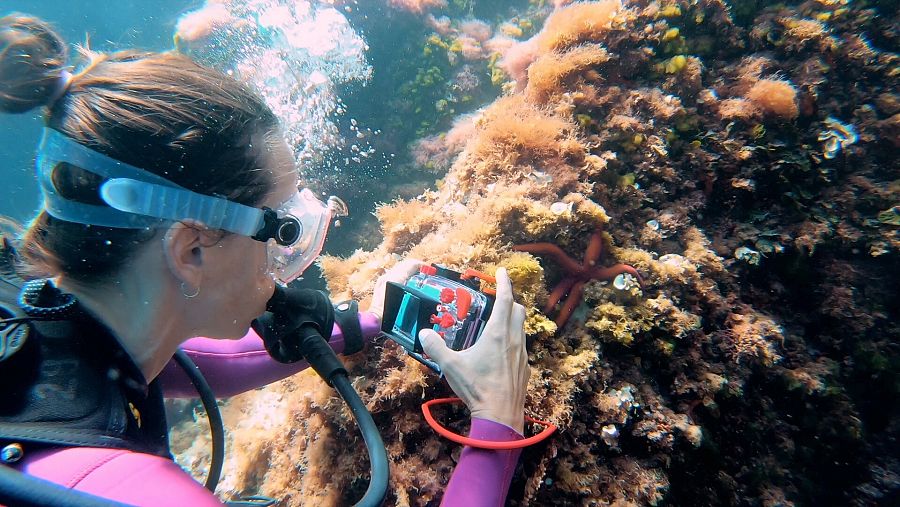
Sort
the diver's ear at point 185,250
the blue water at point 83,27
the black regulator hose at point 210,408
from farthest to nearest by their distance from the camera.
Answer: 1. the blue water at point 83,27
2. the black regulator hose at point 210,408
3. the diver's ear at point 185,250

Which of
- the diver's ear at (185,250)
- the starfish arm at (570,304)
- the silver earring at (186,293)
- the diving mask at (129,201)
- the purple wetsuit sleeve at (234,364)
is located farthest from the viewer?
the starfish arm at (570,304)

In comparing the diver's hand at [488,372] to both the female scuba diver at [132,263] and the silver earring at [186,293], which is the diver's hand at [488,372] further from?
the silver earring at [186,293]

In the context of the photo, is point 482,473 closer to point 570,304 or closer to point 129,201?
point 570,304

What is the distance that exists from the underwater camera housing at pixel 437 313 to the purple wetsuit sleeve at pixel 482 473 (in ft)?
1.23

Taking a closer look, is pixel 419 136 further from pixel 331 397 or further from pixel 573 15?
pixel 331 397

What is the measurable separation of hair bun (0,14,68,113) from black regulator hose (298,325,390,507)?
1.33m

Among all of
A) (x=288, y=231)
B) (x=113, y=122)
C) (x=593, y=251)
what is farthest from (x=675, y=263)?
(x=113, y=122)

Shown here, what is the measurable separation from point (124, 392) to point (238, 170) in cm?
88

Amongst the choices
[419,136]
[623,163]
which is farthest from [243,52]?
[623,163]

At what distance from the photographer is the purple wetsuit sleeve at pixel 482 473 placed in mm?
1650

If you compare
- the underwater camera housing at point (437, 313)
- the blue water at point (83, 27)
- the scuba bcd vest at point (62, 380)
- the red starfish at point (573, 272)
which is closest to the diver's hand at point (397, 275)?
the underwater camera housing at point (437, 313)

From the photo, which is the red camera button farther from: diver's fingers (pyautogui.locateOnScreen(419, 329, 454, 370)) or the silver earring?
the silver earring

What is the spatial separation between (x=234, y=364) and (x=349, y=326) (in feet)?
2.86

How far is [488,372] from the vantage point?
182 cm
